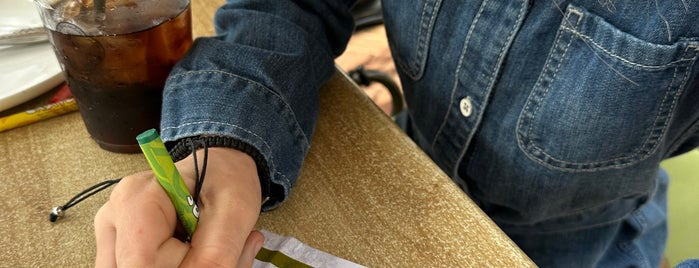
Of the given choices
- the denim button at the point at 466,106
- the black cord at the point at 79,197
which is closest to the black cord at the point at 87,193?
the black cord at the point at 79,197

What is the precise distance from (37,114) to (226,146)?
9.0 inches

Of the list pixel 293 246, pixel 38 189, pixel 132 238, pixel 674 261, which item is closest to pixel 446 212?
pixel 293 246

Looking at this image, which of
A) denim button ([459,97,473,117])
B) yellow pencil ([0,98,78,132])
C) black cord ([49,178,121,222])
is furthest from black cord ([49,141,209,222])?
denim button ([459,97,473,117])

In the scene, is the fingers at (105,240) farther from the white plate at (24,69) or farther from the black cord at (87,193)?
the white plate at (24,69)

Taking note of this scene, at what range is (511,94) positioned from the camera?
0.57m

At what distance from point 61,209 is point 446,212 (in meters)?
0.30

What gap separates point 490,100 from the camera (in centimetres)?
58

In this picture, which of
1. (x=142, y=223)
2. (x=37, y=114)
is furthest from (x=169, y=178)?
(x=37, y=114)

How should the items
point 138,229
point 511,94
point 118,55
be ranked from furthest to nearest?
point 511,94 → point 118,55 → point 138,229

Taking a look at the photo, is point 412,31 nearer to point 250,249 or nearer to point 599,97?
point 599,97

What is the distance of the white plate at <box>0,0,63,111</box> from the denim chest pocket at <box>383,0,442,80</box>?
354 mm

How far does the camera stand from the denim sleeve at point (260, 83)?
468mm

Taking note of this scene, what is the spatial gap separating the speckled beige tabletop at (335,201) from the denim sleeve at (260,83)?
0.03 m

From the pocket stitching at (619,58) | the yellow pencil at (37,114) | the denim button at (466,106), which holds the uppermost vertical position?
the pocket stitching at (619,58)
